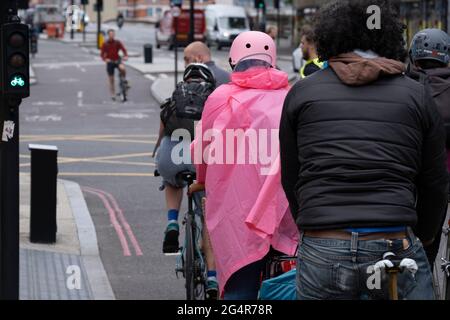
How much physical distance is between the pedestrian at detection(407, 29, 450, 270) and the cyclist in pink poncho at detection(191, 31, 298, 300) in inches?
39.9

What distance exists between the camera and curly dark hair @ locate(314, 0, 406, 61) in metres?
4.45

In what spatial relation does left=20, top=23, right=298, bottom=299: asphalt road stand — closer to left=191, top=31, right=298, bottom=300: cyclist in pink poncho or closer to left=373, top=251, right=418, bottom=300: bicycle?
left=191, top=31, right=298, bottom=300: cyclist in pink poncho

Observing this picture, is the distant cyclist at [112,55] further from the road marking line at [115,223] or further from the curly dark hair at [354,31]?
the curly dark hair at [354,31]

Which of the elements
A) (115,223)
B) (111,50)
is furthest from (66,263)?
(111,50)

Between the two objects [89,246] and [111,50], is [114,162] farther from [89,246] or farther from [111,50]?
[111,50]

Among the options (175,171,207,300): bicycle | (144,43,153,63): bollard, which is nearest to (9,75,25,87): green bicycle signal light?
(175,171,207,300): bicycle

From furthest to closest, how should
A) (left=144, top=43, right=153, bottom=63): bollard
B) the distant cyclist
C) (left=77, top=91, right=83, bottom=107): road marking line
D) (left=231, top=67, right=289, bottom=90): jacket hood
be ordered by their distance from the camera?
1. (left=144, top=43, right=153, bottom=63): bollard
2. the distant cyclist
3. (left=77, top=91, right=83, bottom=107): road marking line
4. (left=231, top=67, right=289, bottom=90): jacket hood

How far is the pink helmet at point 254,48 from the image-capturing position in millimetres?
6676

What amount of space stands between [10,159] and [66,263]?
285 cm

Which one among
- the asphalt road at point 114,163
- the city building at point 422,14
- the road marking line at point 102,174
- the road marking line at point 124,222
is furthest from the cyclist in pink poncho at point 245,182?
the city building at point 422,14

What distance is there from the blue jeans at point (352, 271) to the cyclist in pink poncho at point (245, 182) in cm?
146
